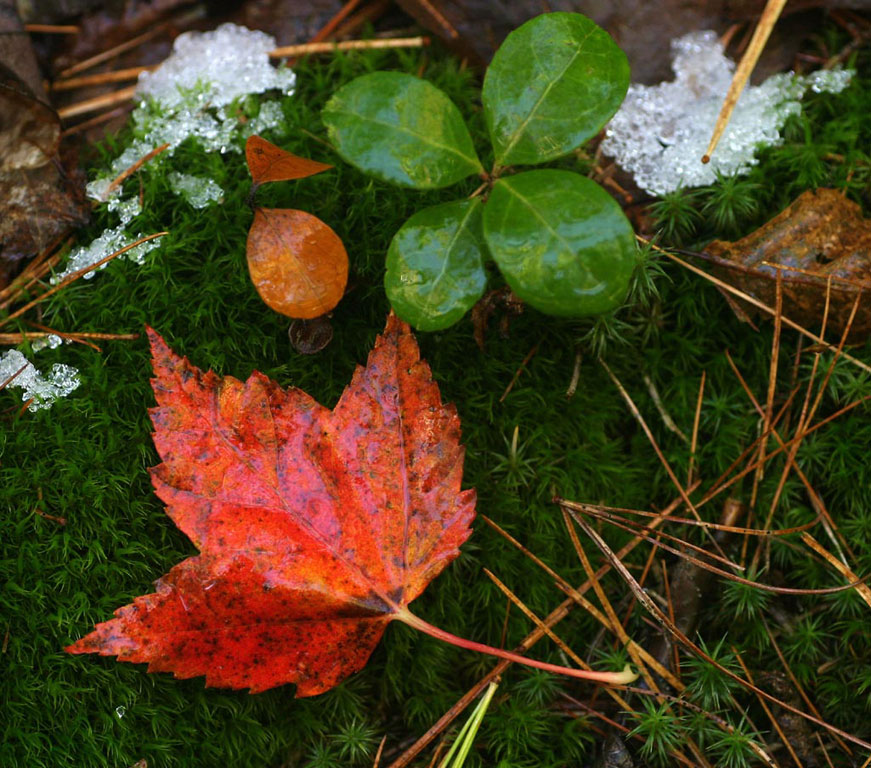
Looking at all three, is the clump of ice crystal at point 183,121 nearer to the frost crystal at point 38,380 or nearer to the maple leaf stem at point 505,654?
the frost crystal at point 38,380

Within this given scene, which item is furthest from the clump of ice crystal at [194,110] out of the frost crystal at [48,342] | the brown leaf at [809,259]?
the brown leaf at [809,259]

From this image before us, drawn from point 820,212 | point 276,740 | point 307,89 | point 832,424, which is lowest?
point 276,740

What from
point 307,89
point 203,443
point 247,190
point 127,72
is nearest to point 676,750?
point 203,443

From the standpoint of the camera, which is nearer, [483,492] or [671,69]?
[483,492]

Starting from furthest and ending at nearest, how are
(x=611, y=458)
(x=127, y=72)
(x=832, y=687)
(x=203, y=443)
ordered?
(x=127, y=72)
(x=611, y=458)
(x=832, y=687)
(x=203, y=443)

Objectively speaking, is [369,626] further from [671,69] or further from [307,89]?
[671,69]

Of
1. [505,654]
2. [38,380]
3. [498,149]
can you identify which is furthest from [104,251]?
[505,654]
